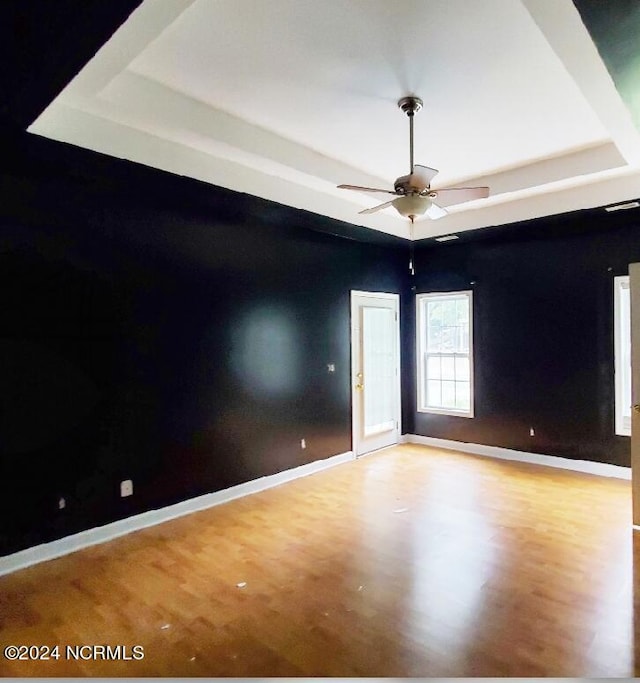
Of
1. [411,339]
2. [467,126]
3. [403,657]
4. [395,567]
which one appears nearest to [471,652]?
[403,657]

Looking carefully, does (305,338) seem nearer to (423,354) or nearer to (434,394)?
(423,354)

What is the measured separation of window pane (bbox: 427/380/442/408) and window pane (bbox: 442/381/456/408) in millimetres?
75

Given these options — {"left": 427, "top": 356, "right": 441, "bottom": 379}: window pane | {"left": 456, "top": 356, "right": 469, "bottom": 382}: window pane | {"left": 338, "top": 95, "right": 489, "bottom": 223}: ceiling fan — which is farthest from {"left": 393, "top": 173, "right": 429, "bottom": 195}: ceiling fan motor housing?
Answer: {"left": 427, "top": 356, "right": 441, "bottom": 379}: window pane

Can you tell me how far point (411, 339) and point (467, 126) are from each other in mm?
3445

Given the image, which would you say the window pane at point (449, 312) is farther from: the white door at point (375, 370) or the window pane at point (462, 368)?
the white door at point (375, 370)

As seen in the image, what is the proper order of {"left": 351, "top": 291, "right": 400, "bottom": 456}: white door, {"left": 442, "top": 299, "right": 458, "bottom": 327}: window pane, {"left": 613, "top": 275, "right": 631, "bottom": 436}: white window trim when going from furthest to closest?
{"left": 442, "top": 299, "right": 458, "bottom": 327}: window pane, {"left": 351, "top": 291, "right": 400, "bottom": 456}: white door, {"left": 613, "top": 275, "right": 631, "bottom": 436}: white window trim

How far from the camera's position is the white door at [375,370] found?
555 centimetres

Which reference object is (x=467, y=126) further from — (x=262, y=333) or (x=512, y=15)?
(x=262, y=333)

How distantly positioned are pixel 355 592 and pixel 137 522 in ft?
6.31

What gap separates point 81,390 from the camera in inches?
130

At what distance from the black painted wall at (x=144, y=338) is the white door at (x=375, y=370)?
0.48 metres

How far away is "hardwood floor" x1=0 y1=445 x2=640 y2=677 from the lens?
2.08 metres

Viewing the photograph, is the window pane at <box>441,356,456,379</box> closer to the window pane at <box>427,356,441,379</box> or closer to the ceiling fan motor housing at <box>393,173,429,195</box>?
the window pane at <box>427,356,441,379</box>

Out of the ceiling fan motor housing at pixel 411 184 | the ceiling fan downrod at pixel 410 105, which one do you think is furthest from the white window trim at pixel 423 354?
the ceiling fan downrod at pixel 410 105
